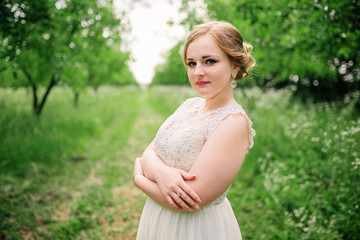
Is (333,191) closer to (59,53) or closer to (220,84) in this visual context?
(220,84)

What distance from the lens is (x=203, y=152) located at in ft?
3.92

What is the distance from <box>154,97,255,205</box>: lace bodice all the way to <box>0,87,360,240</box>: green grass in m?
1.83

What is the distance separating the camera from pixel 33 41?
3.88 meters

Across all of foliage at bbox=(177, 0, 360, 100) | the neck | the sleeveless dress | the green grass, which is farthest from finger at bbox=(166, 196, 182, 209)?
the green grass

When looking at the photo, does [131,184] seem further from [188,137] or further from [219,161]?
[219,161]

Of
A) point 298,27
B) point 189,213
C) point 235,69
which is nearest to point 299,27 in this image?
point 298,27

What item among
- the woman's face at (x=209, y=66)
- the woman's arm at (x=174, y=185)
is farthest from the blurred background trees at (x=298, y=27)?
the woman's arm at (x=174, y=185)

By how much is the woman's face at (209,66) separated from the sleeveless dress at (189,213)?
0.16 meters

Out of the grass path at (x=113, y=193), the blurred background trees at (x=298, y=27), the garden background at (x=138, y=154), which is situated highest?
the blurred background trees at (x=298, y=27)

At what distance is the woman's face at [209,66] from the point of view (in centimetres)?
129

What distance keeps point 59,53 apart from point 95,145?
11.2 feet

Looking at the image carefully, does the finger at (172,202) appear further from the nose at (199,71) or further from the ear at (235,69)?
the ear at (235,69)

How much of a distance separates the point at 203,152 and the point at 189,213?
47 cm

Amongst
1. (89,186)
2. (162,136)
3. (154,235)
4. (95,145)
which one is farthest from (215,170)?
(95,145)
